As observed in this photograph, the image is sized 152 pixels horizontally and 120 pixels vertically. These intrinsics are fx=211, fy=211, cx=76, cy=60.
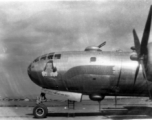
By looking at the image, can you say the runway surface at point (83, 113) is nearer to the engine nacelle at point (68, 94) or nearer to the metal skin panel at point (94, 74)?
the engine nacelle at point (68, 94)

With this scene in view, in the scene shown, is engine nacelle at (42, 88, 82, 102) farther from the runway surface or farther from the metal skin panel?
the runway surface

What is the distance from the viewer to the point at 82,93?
65.7 feet

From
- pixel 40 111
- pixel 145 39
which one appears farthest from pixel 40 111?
pixel 145 39

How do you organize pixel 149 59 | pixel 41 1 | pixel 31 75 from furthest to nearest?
1. pixel 31 75
2. pixel 149 59
3. pixel 41 1

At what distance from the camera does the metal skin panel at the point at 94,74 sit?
1895 cm

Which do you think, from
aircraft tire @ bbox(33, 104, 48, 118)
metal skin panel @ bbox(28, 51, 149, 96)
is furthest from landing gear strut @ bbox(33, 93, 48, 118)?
metal skin panel @ bbox(28, 51, 149, 96)

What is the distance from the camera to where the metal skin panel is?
1895 cm

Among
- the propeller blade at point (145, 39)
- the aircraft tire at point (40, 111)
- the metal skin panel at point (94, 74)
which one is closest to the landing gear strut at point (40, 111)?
the aircraft tire at point (40, 111)

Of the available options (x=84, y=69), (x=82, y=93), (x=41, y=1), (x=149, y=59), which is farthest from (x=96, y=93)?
(x=41, y=1)

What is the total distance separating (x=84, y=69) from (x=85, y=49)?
2.91 meters

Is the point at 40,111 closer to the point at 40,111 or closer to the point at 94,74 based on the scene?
the point at 40,111

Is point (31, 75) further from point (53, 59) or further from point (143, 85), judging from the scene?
point (143, 85)

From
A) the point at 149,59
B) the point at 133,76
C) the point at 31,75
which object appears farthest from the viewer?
the point at 31,75

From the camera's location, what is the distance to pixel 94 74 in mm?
19000
